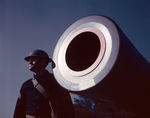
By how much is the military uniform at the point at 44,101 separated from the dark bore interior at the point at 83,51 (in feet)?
1.95

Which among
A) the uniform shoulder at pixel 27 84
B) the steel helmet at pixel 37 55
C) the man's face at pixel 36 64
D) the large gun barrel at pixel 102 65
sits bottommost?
the large gun barrel at pixel 102 65

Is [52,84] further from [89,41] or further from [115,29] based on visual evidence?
[115,29]

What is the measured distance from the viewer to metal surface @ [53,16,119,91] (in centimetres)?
182

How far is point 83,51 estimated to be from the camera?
246cm

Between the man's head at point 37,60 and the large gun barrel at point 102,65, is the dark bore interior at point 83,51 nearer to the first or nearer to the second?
the large gun barrel at point 102,65

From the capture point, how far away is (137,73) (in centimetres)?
213

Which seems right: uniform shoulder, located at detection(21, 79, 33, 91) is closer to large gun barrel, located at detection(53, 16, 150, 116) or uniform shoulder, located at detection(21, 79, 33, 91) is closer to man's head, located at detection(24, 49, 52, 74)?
man's head, located at detection(24, 49, 52, 74)

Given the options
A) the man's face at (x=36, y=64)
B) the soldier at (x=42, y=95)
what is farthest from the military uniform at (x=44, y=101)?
the man's face at (x=36, y=64)

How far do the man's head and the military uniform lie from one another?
4.5 inches

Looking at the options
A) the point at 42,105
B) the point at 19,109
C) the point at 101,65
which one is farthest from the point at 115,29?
the point at 19,109

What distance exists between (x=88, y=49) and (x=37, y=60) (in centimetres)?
86

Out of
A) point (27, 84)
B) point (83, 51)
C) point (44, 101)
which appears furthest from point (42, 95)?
point (83, 51)

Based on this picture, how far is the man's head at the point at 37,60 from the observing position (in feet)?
9.64

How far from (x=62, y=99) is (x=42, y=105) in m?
0.35
